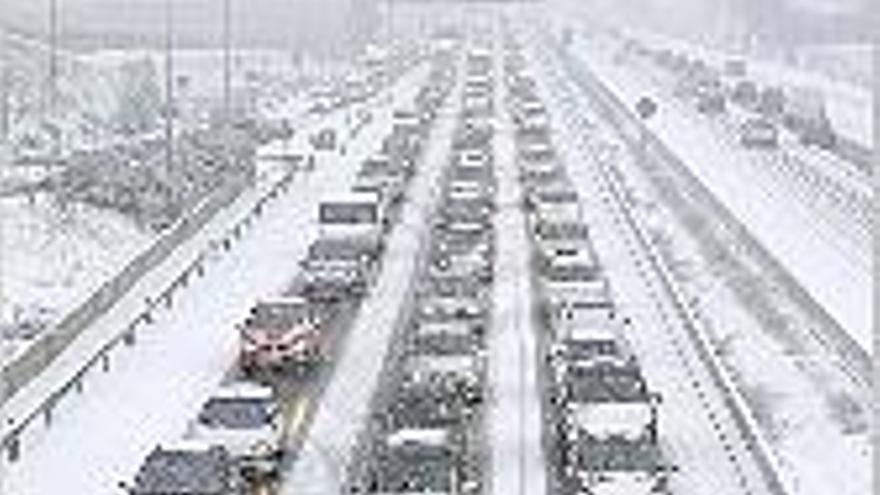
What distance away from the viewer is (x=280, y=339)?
170 feet

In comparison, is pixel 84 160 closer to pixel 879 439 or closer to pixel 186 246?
pixel 186 246

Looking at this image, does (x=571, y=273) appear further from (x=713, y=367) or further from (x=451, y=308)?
(x=713, y=367)

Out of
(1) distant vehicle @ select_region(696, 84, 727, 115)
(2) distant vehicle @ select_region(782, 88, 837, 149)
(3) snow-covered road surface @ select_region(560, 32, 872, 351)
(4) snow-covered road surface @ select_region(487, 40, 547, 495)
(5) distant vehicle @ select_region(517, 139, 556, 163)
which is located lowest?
(2) distant vehicle @ select_region(782, 88, 837, 149)

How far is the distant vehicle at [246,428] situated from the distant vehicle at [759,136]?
233ft

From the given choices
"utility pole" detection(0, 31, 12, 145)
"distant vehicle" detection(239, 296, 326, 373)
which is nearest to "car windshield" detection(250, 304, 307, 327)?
"distant vehicle" detection(239, 296, 326, 373)

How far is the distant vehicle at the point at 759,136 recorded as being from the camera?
11294 centimetres

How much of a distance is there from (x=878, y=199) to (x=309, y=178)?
55923 millimetres

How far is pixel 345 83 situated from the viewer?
149375 millimetres

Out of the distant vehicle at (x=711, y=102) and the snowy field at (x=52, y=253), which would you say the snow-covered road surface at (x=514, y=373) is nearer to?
the snowy field at (x=52, y=253)

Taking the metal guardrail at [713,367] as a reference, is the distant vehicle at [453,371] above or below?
above

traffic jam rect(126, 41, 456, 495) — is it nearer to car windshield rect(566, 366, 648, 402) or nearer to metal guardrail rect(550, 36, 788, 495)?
car windshield rect(566, 366, 648, 402)

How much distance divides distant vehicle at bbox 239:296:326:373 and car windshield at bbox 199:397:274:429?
22.0 ft

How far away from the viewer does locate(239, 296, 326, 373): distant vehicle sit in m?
51.6

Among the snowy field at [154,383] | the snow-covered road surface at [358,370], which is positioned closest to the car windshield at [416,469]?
the snow-covered road surface at [358,370]
